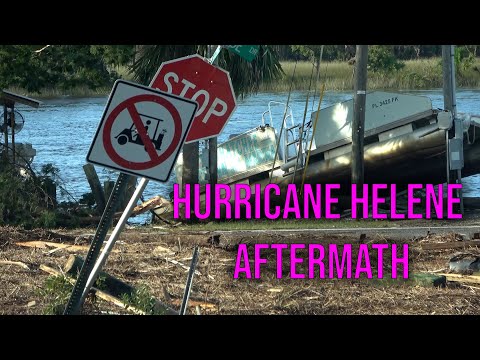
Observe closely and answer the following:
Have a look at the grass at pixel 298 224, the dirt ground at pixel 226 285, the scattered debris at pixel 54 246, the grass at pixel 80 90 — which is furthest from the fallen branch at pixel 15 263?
the grass at pixel 80 90

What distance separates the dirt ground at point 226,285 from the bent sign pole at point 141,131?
7.04 ft

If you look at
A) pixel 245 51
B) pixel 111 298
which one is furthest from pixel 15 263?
pixel 245 51

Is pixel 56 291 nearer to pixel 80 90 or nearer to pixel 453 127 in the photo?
pixel 453 127

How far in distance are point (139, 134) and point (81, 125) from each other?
44778 mm

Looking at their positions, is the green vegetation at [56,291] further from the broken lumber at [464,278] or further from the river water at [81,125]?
the river water at [81,125]

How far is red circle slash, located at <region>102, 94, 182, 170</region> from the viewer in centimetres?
788

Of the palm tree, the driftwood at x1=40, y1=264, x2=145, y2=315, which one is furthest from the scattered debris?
the palm tree

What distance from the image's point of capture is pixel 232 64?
25531 millimetres

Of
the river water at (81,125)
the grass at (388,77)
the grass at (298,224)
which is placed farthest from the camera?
the grass at (388,77)

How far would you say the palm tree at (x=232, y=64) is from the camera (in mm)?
23203

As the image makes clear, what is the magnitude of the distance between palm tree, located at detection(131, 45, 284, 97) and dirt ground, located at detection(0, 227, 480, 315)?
9.12 m

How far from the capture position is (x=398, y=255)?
13.4m

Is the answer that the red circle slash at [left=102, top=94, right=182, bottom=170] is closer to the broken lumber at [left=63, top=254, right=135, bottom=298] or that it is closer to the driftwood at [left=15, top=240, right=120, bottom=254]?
the broken lumber at [left=63, top=254, right=135, bottom=298]
